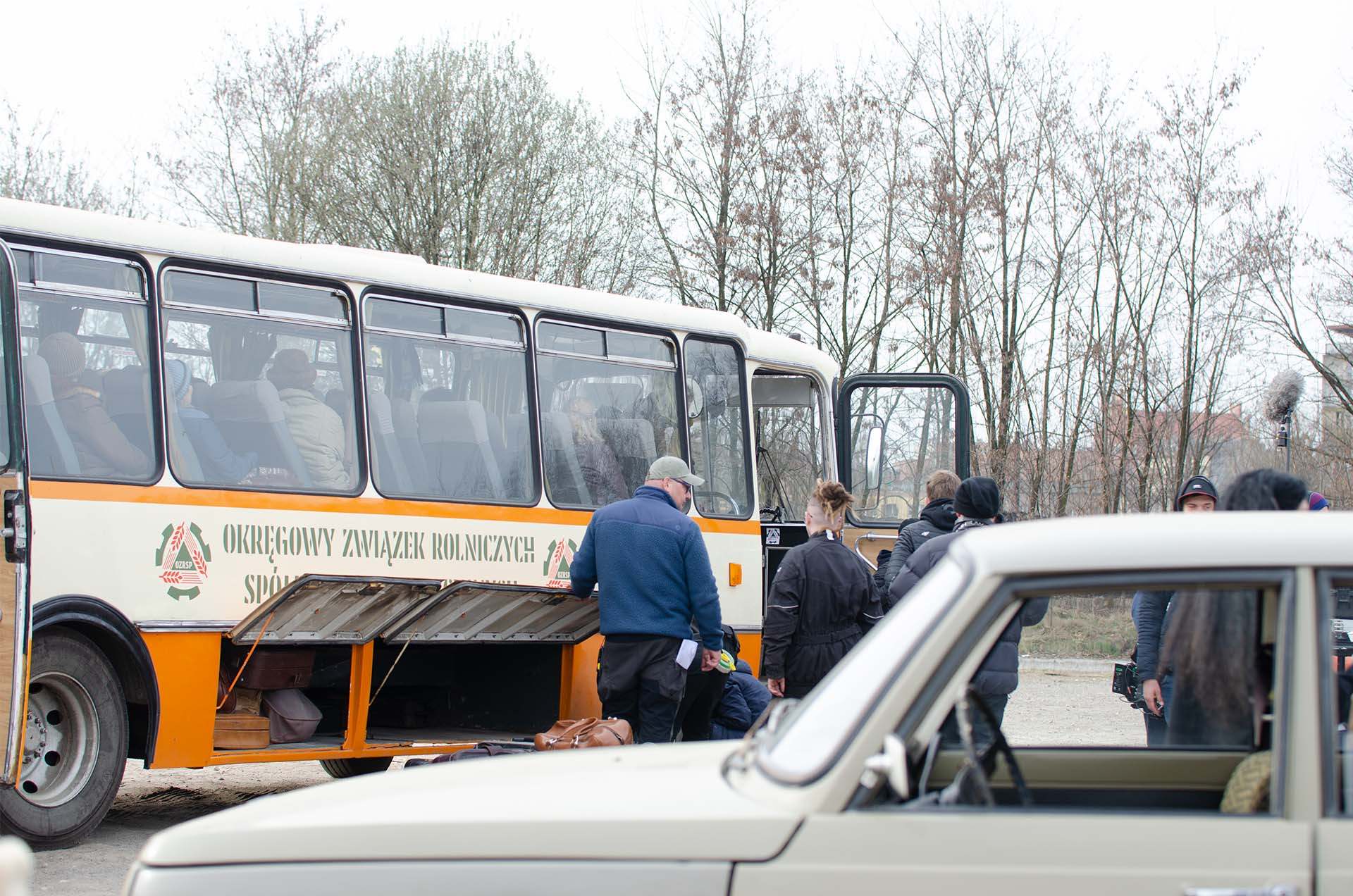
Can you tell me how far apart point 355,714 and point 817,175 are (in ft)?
67.7

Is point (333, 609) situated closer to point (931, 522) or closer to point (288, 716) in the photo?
point (288, 716)

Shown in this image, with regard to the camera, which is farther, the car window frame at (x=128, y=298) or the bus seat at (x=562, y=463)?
the bus seat at (x=562, y=463)

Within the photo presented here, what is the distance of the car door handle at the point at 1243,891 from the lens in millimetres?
2539

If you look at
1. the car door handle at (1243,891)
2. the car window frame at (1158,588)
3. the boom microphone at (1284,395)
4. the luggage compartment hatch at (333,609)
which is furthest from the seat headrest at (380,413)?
the boom microphone at (1284,395)

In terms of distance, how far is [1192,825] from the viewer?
104 inches

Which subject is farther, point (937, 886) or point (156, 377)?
point (156, 377)

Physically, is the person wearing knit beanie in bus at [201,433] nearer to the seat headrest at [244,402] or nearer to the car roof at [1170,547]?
the seat headrest at [244,402]

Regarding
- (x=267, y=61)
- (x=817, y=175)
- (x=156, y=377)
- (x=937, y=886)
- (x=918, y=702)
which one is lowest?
(x=937, y=886)

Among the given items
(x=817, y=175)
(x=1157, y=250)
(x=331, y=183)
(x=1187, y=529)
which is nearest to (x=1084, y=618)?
(x=1157, y=250)

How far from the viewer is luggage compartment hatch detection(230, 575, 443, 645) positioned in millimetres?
7672

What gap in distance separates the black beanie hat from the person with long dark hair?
380 centimetres

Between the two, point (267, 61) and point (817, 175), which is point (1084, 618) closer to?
point (817, 175)

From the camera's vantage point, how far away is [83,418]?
7473 millimetres

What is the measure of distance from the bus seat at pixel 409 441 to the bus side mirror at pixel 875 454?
400 cm
